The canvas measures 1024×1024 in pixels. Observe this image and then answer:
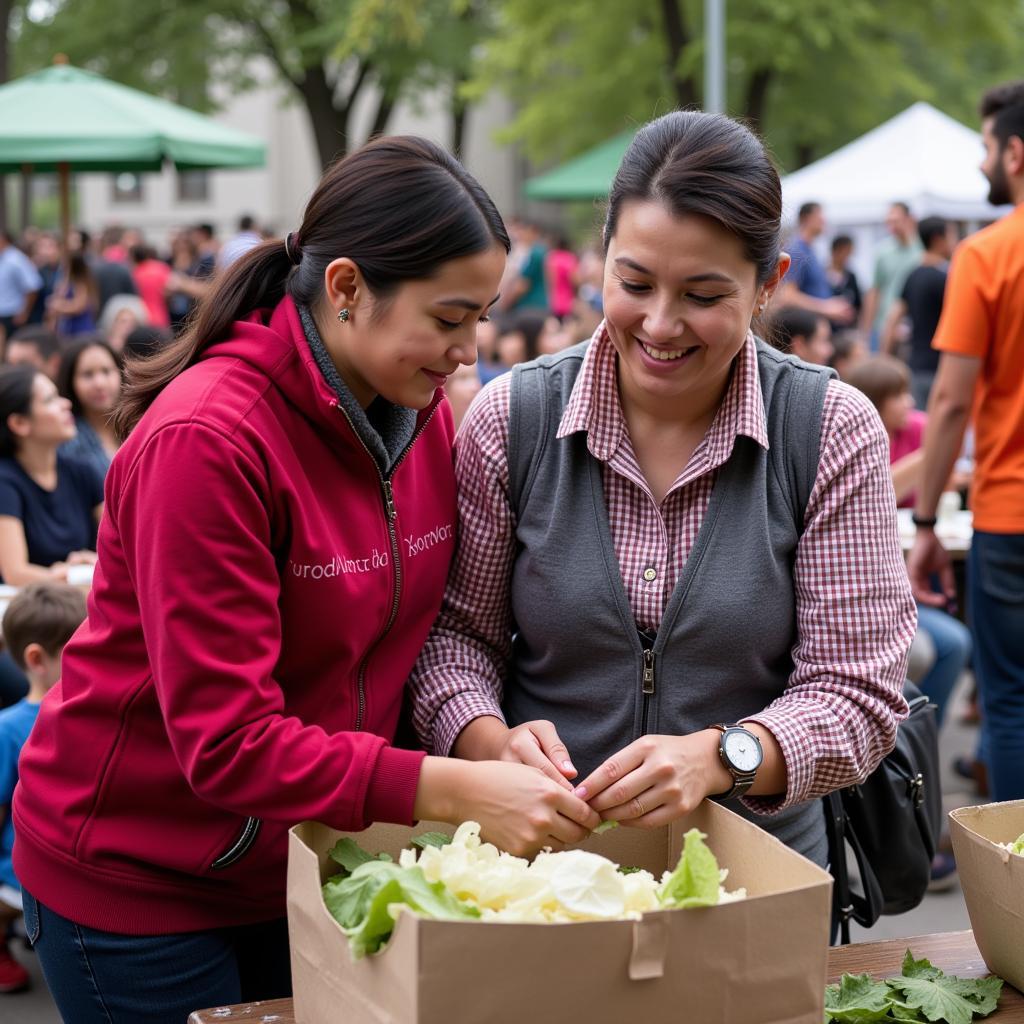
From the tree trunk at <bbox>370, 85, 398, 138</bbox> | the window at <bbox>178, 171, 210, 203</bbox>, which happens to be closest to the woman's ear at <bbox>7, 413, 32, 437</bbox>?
the tree trunk at <bbox>370, 85, 398, 138</bbox>

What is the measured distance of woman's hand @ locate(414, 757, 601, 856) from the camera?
1678 mm

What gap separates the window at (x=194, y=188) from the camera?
35.2 m

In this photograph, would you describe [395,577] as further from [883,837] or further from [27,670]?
[27,670]

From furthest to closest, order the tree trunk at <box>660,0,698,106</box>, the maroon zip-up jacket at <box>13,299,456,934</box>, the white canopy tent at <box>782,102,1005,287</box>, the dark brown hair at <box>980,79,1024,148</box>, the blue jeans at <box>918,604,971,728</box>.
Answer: the tree trunk at <box>660,0,698,106</box> < the white canopy tent at <box>782,102,1005,287</box> < the blue jeans at <box>918,604,971,728</box> < the dark brown hair at <box>980,79,1024,148</box> < the maroon zip-up jacket at <box>13,299,456,934</box>

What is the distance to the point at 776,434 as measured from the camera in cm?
199

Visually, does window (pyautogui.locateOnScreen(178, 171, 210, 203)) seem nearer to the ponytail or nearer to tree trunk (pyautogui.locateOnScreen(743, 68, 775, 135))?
tree trunk (pyautogui.locateOnScreen(743, 68, 775, 135))

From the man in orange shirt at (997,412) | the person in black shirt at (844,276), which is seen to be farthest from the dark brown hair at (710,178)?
the person in black shirt at (844,276)

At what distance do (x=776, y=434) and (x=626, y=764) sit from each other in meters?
0.53

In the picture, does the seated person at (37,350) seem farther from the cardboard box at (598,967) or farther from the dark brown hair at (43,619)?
the cardboard box at (598,967)

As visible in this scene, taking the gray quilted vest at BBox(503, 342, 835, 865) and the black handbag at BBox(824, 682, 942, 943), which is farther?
the black handbag at BBox(824, 682, 942, 943)

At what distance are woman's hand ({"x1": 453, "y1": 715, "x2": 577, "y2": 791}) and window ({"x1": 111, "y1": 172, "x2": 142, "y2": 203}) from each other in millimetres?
35591

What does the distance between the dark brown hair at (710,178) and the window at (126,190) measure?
3548cm

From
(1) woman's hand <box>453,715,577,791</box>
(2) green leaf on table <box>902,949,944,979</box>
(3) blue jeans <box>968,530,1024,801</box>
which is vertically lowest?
(3) blue jeans <box>968,530,1024,801</box>

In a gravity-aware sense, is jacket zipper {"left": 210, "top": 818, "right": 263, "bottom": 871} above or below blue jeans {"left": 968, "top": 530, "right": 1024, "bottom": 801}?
above
